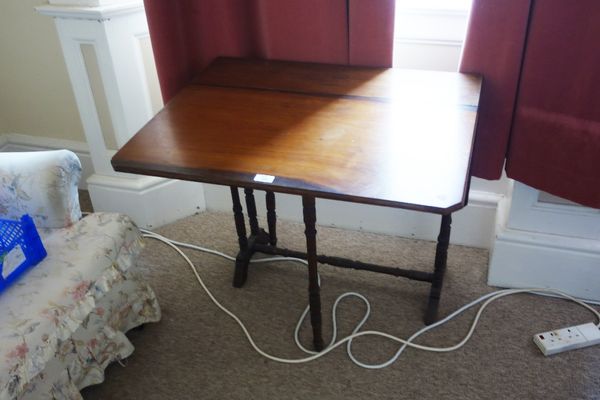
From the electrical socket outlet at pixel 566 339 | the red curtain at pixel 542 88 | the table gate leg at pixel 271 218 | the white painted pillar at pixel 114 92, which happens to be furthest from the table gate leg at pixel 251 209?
the electrical socket outlet at pixel 566 339

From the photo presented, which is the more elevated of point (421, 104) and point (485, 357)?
point (421, 104)

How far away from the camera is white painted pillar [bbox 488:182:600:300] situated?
1621 millimetres

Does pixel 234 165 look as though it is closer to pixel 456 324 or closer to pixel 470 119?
pixel 470 119

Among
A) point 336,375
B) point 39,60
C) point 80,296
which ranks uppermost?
point 39,60

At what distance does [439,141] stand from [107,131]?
55.6 inches

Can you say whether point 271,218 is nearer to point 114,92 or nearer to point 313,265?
point 313,265

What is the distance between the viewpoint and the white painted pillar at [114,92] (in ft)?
5.81

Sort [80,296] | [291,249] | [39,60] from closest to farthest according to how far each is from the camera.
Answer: [80,296], [291,249], [39,60]

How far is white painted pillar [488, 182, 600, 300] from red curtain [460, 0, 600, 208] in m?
0.15

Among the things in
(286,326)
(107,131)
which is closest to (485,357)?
(286,326)

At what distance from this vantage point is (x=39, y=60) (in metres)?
2.21

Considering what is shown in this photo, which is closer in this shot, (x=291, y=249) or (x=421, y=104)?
(x=421, y=104)

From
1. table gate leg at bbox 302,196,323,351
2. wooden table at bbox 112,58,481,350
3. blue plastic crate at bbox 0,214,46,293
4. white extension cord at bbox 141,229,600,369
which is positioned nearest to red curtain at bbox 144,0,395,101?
wooden table at bbox 112,58,481,350

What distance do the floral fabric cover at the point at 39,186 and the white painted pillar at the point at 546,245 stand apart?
4.34 feet
